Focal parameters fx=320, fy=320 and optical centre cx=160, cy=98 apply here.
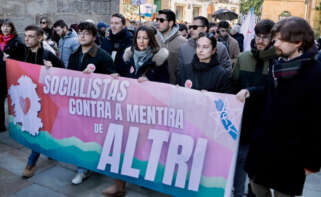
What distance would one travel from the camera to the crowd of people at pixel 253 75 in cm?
202

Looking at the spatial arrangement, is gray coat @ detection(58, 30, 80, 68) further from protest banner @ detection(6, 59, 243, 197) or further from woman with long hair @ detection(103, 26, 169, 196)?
woman with long hair @ detection(103, 26, 169, 196)

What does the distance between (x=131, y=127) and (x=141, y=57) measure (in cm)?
79

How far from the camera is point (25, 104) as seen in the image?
3.71 meters

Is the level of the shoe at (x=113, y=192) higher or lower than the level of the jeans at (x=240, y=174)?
lower

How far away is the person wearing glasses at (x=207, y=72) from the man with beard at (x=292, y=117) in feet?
2.41

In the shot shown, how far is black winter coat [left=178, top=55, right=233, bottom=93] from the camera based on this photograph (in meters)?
2.92

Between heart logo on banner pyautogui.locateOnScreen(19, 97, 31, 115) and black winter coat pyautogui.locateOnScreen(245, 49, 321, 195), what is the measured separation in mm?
2622

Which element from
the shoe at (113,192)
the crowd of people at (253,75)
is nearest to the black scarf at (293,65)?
the crowd of people at (253,75)

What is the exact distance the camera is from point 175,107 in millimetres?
2898

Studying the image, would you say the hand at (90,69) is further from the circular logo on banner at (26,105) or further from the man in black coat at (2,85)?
the man in black coat at (2,85)

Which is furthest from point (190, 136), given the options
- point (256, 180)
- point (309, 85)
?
point (309, 85)

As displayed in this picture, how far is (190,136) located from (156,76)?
88 centimetres

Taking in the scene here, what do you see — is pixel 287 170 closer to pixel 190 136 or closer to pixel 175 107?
pixel 190 136

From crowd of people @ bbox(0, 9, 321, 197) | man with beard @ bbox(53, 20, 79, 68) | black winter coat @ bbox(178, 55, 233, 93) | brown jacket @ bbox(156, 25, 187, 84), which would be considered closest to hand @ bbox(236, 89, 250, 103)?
crowd of people @ bbox(0, 9, 321, 197)
